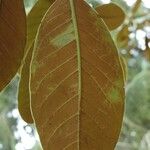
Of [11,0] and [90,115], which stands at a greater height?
[11,0]

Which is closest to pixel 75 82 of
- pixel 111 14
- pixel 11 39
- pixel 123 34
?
pixel 11 39

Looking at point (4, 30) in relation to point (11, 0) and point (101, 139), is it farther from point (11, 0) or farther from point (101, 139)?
point (101, 139)

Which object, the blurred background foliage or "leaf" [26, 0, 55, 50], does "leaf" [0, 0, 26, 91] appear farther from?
the blurred background foliage

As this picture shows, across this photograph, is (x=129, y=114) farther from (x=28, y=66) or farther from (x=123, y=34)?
(x=28, y=66)

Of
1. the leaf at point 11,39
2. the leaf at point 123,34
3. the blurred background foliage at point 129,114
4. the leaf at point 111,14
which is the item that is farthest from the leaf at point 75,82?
the blurred background foliage at point 129,114

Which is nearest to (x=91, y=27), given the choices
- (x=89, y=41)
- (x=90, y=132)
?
(x=89, y=41)

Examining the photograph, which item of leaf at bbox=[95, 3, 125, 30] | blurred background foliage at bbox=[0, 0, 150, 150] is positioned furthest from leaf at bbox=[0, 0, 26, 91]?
blurred background foliage at bbox=[0, 0, 150, 150]

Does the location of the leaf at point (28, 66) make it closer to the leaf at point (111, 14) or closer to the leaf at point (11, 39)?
the leaf at point (11, 39)
